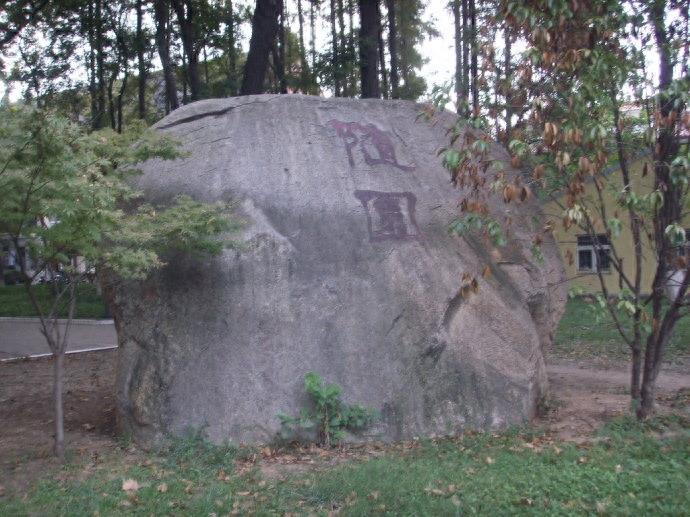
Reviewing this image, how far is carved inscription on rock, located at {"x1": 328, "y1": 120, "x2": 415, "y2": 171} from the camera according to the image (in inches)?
329

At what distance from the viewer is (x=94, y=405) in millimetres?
8930

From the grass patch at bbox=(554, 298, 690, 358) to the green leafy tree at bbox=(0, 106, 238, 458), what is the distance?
7317mm

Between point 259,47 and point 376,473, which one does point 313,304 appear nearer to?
point 376,473

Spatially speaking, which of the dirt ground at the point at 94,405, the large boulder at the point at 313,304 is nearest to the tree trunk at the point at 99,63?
the dirt ground at the point at 94,405

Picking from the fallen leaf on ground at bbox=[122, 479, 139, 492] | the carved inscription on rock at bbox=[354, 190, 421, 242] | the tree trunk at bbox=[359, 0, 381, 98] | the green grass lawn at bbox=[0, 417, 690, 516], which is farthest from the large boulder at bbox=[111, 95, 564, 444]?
the tree trunk at bbox=[359, 0, 381, 98]

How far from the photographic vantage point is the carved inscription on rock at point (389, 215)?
7723 mm

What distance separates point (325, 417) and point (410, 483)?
1491 millimetres

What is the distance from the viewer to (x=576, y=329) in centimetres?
1522

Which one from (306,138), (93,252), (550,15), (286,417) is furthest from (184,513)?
(550,15)

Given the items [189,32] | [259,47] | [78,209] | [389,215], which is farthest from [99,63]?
[78,209]

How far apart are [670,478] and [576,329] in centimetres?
1028

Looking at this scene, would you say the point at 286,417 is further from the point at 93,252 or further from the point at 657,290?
the point at 657,290

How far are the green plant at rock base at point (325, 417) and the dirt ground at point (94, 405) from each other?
239mm

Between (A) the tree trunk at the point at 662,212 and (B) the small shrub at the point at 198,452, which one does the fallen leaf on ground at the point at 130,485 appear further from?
(A) the tree trunk at the point at 662,212
